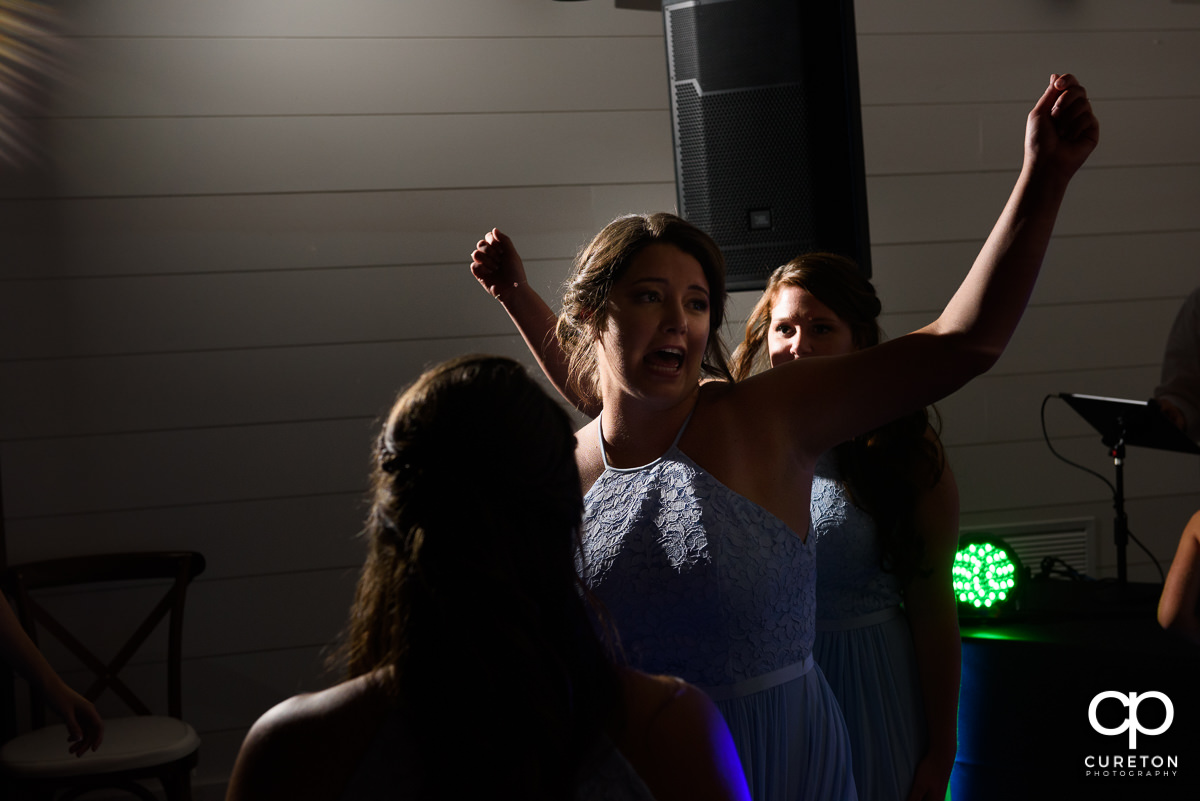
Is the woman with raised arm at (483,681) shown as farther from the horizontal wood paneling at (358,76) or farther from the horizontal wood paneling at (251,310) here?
the horizontal wood paneling at (358,76)

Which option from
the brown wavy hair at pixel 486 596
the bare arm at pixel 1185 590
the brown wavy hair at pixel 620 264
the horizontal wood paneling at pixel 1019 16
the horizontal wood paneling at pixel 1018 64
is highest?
the horizontal wood paneling at pixel 1019 16

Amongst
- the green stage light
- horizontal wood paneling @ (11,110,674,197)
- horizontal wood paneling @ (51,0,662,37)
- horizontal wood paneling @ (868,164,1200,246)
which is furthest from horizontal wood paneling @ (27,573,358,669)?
horizontal wood paneling @ (868,164,1200,246)

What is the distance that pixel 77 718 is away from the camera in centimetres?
211

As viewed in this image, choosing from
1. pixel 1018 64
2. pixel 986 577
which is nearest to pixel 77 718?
pixel 986 577

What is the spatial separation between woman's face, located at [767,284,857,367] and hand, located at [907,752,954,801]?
2.33 ft

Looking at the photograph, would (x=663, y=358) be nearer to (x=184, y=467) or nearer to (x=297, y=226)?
(x=297, y=226)

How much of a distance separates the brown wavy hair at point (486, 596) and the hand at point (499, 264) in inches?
37.7

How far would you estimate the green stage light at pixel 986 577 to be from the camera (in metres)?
2.24

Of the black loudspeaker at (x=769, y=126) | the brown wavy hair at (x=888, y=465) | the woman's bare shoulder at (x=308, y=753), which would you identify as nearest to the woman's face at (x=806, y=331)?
the brown wavy hair at (x=888, y=465)

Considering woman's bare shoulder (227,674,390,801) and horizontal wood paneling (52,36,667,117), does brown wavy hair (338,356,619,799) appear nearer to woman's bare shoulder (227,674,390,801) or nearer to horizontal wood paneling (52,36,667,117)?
woman's bare shoulder (227,674,390,801)

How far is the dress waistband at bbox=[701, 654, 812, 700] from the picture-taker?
3.83 feet

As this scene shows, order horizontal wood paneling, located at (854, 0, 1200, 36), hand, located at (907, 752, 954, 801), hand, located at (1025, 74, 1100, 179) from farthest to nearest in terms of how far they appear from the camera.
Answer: horizontal wood paneling, located at (854, 0, 1200, 36), hand, located at (907, 752, 954, 801), hand, located at (1025, 74, 1100, 179)

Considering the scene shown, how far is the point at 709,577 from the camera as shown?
1137 millimetres

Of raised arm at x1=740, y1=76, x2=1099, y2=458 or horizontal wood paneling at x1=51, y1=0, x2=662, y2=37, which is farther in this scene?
horizontal wood paneling at x1=51, y1=0, x2=662, y2=37
